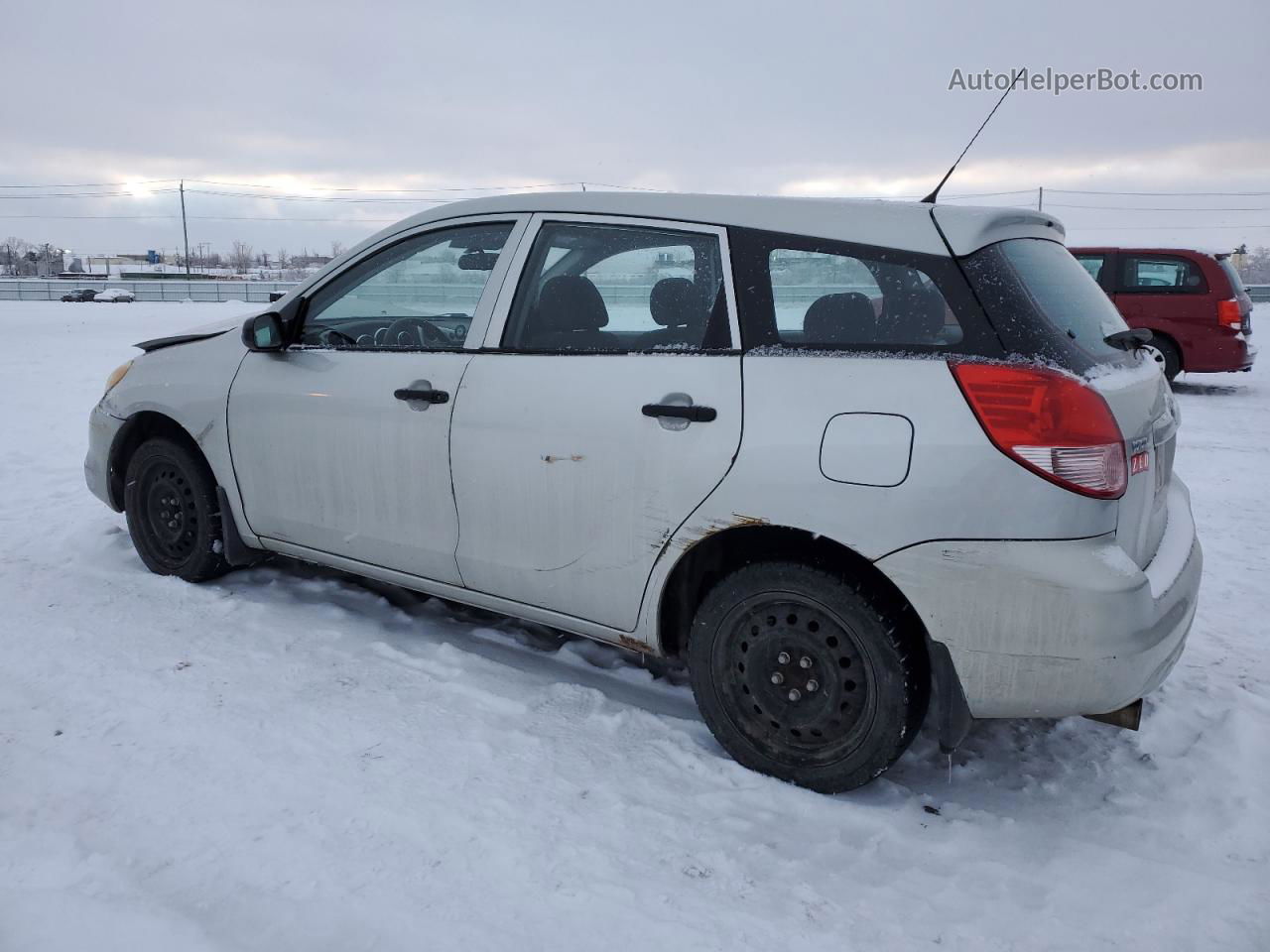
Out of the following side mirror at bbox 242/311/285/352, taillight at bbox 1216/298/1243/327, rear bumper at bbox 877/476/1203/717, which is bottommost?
rear bumper at bbox 877/476/1203/717

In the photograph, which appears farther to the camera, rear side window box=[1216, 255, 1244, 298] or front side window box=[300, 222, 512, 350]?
rear side window box=[1216, 255, 1244, 298]

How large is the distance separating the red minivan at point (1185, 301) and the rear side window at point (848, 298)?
9531 millimetres

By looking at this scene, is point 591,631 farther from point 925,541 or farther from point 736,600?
point 925,541

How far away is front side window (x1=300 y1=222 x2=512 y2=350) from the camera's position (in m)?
3.41

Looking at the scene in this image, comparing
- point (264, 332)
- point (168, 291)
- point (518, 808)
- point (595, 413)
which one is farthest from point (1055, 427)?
point (168, 291)

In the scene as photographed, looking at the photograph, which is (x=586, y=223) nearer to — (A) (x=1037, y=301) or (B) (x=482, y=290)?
(B) (x=482, y=290)

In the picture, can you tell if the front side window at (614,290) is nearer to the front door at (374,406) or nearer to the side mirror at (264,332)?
the front door at (374,406)

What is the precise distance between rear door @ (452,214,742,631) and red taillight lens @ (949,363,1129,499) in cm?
70

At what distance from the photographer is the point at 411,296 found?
12.3 feet

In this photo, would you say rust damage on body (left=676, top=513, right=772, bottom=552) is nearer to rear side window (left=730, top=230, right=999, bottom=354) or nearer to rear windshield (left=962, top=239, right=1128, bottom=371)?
rear side window (left=730, top=230, right=999, bottom=354)

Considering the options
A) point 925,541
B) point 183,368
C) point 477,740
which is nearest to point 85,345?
point 183,368

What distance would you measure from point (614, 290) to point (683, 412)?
0.67 m

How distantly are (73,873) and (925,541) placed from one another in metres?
2.29

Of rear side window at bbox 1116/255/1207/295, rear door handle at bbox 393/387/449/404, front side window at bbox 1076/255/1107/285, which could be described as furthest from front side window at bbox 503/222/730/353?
rear side window at bbox 1116/255/1207/295
